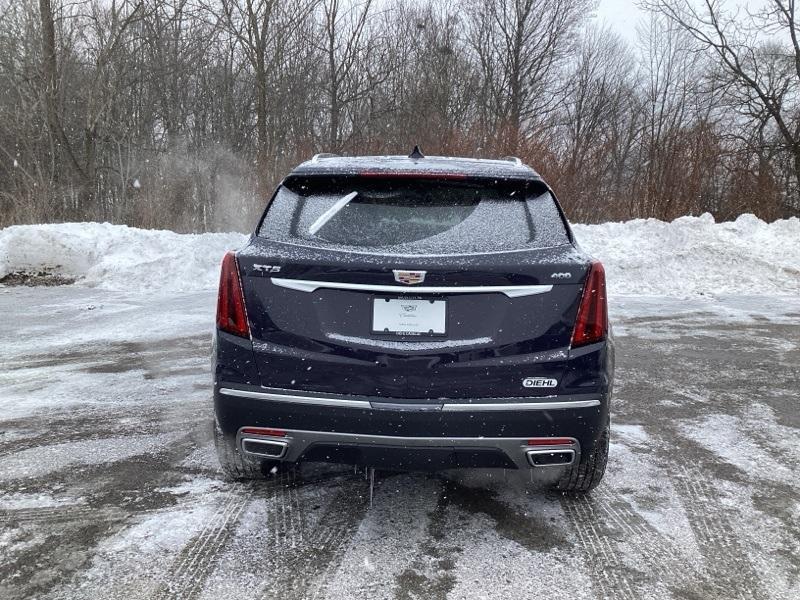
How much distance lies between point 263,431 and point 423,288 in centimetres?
94

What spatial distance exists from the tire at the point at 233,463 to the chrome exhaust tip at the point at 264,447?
0.25m

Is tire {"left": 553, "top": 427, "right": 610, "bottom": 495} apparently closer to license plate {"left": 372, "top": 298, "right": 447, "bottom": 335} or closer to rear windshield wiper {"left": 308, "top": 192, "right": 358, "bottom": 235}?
license plate {"left": 372, "top": 298, "right": 447, "bottom": 335}

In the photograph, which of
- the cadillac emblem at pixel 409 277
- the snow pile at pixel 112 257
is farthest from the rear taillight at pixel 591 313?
the snow pile at pixel 112 257

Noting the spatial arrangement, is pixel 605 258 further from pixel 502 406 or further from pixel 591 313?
pixel 502 406

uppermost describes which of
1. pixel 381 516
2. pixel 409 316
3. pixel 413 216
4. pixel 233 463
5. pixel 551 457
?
pixel 413 216

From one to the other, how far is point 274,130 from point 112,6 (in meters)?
6.54

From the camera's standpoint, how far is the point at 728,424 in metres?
4.50

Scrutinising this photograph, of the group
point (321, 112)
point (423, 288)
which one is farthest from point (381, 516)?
point (321, 112)

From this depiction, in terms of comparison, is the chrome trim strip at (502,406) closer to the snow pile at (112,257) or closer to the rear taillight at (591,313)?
the rear taillight at (591,313)

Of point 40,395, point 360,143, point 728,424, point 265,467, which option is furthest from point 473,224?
point 360,143

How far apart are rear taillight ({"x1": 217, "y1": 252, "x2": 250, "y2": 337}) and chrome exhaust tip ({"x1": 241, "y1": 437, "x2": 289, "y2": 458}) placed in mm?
472

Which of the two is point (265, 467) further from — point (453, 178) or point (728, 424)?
point (728, 424)

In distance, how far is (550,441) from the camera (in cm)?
261

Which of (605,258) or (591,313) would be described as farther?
(605,258)
